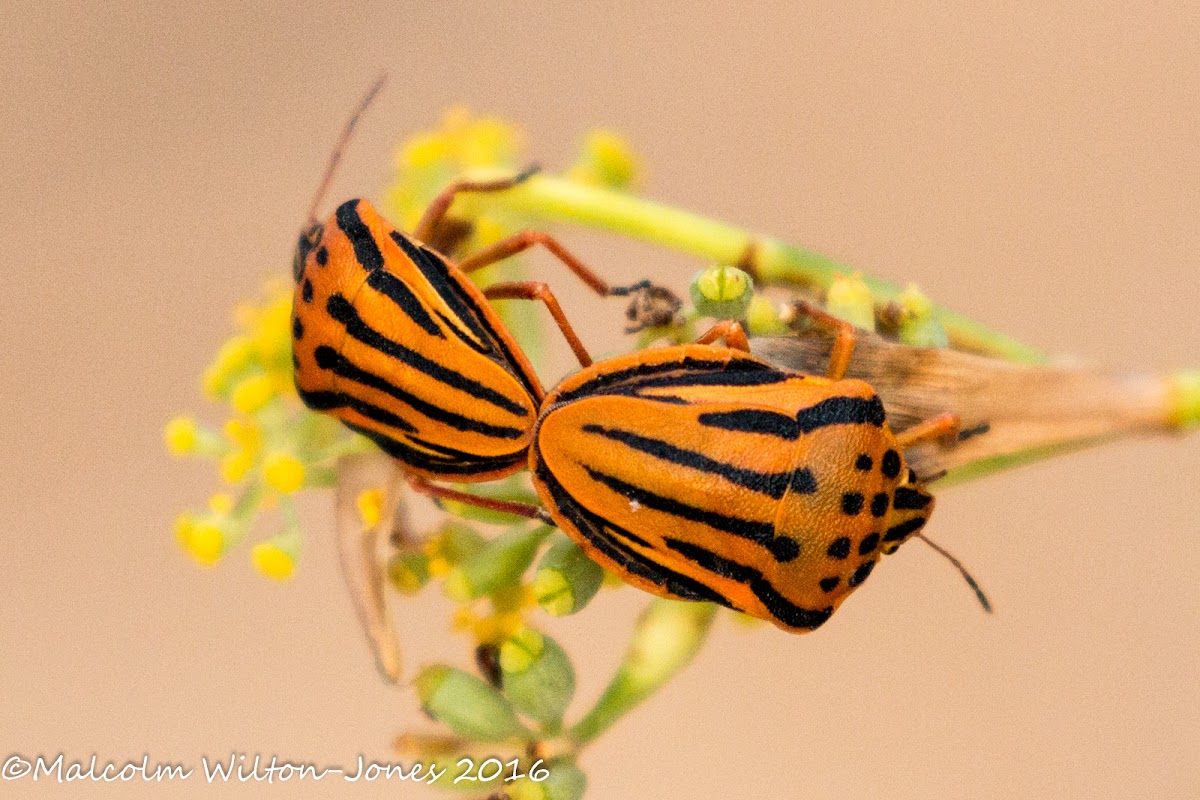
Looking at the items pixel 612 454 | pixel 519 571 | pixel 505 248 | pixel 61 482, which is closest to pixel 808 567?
pixel 612 454

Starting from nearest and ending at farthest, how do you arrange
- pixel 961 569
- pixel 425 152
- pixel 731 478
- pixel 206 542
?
pixel 731 478 → pixel 961 569 → pixel 206 542 → pixel 425 152

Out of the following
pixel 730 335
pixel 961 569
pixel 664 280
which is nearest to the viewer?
pixel 730 335

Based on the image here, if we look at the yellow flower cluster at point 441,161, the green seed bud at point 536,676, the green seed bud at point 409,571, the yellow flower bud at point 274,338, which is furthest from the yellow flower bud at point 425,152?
the green seed bud at point 536,676

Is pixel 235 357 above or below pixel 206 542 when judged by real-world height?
above

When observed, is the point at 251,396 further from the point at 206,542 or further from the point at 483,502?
the point at 483,502

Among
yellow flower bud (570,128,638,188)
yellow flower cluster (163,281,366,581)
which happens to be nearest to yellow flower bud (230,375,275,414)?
yellow flower cluster (163,281,366,581)

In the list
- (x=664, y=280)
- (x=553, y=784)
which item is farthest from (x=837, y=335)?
(x=664, y=280)
